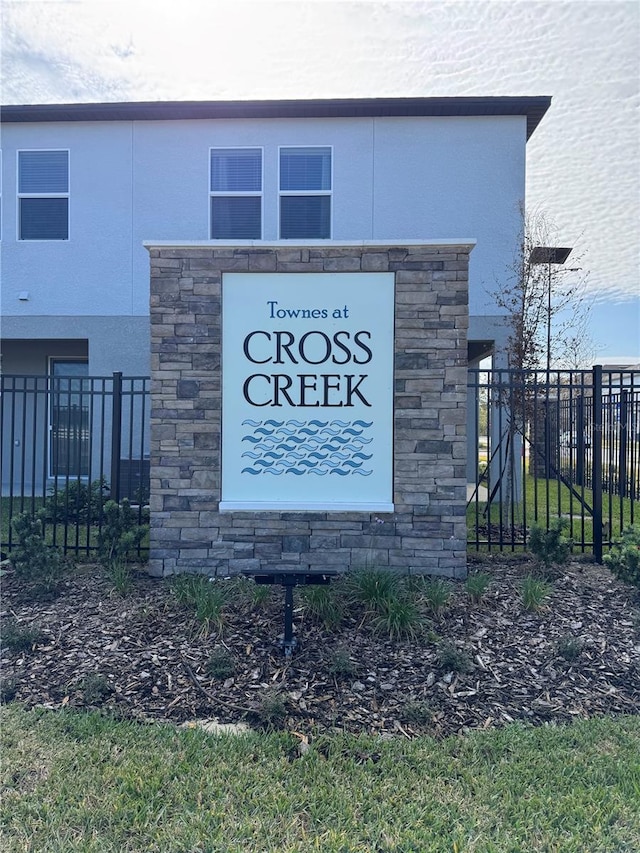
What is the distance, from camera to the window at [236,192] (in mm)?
9883

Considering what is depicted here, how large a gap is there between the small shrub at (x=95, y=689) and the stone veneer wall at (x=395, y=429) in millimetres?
1736

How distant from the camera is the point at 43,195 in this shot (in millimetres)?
10273

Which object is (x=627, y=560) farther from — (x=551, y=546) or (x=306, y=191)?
(x=306, y=191)

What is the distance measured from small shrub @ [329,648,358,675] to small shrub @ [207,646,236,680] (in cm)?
66

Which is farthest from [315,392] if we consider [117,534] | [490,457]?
[490,457]

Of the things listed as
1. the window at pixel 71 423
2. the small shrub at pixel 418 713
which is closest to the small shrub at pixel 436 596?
the small shrub at pixel 418 713

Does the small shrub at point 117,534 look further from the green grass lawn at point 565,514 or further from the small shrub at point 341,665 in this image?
the green grass lawn at point 565,514

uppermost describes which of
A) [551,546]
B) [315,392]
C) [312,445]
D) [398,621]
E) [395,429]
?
[315,392]

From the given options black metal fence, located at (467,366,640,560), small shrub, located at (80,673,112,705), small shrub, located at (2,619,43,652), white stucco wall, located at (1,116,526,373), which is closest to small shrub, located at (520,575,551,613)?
black metal fence, located at (467,366,640,560)

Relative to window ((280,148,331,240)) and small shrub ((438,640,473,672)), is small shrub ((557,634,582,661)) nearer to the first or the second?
small shrub ((438,640,473,672))

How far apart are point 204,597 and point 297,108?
27.2 ft

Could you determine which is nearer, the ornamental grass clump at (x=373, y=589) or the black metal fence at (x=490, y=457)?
the ornamental grass clump at (x=373, y=589)

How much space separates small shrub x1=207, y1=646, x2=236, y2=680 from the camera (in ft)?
12.5

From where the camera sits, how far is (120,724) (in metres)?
3.32
